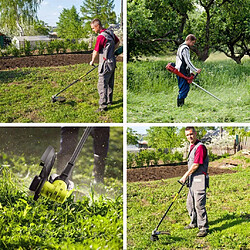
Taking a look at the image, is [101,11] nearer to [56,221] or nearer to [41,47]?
[41,47]

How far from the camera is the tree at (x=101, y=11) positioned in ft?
16.7

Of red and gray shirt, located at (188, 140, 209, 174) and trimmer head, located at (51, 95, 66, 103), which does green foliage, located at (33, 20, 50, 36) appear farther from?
red and gray shirt, located at (188, 140, 209, 174)

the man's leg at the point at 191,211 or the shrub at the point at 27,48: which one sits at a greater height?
the shrub at the point at 27,48

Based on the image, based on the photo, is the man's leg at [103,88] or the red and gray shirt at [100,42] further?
the man's leg at [103,88]

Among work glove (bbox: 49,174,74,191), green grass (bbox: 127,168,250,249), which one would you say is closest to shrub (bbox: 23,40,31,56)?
work glove (bbox: 49,174,74,191)

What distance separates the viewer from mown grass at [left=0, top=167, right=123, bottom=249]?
3.85 meters

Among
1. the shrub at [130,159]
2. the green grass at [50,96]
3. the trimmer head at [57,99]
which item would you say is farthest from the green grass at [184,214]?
the trimmer head at [57,99]

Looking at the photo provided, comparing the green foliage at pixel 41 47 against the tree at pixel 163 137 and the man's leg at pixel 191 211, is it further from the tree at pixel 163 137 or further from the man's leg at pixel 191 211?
the man's leg at pixel 191 211

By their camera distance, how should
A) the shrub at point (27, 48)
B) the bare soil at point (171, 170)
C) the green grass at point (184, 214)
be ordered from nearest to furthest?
the green grass at point (184, 214), the bare soil at point (171, 170), the shrub at point (27, 48)

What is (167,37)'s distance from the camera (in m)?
5.98

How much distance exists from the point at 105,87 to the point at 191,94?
1432 mm

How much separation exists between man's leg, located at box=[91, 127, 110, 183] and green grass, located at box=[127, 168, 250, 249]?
404 mm

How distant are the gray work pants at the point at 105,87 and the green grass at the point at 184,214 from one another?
1.09 meters

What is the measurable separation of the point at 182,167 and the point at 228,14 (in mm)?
2816
